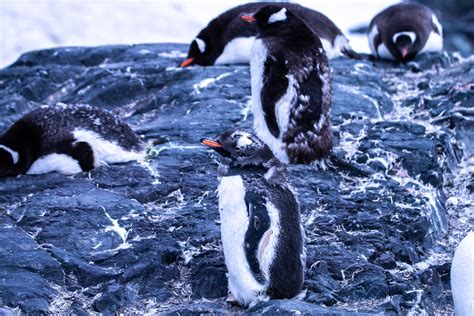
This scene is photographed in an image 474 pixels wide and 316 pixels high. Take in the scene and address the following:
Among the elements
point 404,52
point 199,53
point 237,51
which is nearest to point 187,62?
point 199,53

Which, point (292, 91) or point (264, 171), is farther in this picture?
point (292, 91)

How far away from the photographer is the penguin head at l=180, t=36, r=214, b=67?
27.4 feet

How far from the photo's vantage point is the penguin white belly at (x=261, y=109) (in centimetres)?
589

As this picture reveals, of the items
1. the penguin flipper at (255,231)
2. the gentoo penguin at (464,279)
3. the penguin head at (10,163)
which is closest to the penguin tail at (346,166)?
the gentoo penguin at (464,279)

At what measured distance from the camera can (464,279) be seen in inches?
172

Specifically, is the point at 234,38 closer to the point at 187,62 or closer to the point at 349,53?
the point at 187,62

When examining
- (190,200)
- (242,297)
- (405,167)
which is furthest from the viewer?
(405,167)

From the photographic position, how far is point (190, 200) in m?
5.48

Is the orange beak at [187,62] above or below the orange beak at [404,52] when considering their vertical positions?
below

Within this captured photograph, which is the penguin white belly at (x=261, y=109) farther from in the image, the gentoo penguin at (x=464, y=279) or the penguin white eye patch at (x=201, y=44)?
the penguin white eye patch at (x=201, y=44)

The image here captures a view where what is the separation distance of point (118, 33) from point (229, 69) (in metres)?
9.52

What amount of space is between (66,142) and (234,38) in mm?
2716

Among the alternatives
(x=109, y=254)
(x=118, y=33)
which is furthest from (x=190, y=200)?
(x=118, y=33)

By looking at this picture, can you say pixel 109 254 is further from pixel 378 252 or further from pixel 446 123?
pixel 446 123
